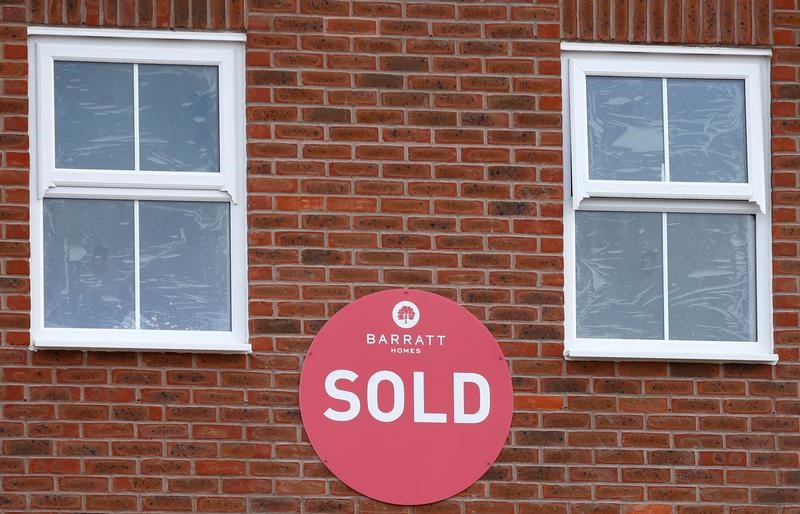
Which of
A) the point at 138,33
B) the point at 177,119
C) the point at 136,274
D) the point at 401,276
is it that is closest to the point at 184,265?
the point at 136,274

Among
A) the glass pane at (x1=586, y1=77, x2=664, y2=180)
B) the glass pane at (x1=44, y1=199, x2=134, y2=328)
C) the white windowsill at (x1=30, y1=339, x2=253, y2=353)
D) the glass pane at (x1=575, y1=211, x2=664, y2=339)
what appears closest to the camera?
the white windowsill at (x1=30, y1=339, x2=253, y2=353)

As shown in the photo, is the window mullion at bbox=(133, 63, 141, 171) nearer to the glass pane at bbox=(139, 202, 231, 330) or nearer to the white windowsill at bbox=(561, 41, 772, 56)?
the glass pane at bbox=(139, 202, 231, 330)

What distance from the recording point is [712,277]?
29.5 feet

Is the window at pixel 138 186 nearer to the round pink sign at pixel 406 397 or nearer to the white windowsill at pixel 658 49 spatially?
the round pink sign at pixel 406 397

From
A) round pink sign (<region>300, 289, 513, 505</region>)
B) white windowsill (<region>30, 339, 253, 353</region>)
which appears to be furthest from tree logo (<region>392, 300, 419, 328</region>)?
white windowsill (<region>30, 339, 253, 353</region>)

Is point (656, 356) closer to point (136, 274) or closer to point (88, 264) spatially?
point (136, 274)

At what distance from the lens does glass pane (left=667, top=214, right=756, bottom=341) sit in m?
8.93

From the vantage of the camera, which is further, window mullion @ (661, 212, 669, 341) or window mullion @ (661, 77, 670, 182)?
window mullion @ (661, 77, 670, 182)

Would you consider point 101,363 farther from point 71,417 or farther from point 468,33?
point 468,33

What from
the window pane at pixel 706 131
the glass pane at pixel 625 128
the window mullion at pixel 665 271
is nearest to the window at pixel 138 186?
the glass pane at pixel 625 128

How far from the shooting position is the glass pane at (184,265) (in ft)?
28.4

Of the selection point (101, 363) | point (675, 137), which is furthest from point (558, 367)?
point (101, 363)

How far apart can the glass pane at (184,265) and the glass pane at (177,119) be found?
21 cm

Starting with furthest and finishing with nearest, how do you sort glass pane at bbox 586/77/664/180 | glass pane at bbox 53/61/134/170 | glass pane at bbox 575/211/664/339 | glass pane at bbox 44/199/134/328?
glass pane at bbox 586/77/664/180 < glass pane at bbox 575/211/664/339 < glass pane at bbox 53/61/134/170 < glass pane at bbox 44/199/134/328
